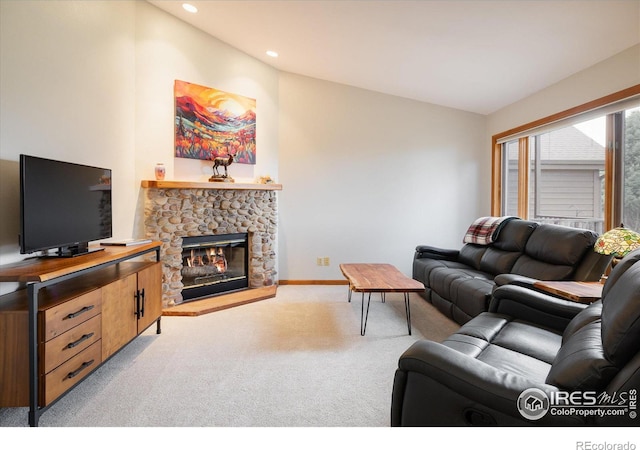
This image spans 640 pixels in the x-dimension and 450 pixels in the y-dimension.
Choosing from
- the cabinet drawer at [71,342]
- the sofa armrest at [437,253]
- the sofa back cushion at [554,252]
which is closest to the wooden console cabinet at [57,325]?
the cabinet drawer at [71,342]

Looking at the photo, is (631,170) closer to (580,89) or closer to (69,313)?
(580,89)

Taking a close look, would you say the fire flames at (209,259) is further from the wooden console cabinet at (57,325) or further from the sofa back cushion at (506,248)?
the sofa back cushion at (506,248)

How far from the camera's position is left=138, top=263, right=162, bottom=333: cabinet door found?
8.88 ft

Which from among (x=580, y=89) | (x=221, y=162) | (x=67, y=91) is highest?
(x=580, y=89)

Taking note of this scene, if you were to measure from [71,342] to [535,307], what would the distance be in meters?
2.70

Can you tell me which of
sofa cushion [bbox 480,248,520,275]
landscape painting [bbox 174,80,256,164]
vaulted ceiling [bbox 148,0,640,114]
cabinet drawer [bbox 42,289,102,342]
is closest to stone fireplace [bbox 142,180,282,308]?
landscape painting [bbox 174,80,256,164]

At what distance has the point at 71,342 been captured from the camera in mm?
1917

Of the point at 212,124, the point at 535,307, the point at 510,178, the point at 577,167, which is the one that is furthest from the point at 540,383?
the point at 510,178

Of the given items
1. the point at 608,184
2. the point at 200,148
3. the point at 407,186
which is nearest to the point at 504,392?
the point at 608,184

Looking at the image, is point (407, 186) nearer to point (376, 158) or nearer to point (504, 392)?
point (376, 158)

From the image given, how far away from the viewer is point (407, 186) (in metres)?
5.05

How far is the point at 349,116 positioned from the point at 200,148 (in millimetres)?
2134

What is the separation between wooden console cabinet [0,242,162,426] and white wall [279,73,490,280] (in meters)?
2.71

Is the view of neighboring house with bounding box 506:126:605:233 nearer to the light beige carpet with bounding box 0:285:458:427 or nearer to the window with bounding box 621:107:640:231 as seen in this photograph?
the window with bounding box 621:107:640:231
